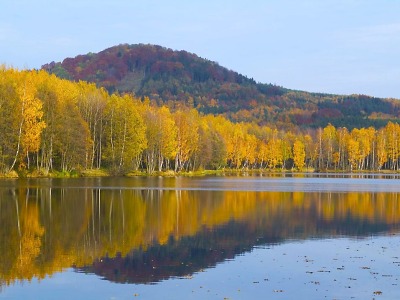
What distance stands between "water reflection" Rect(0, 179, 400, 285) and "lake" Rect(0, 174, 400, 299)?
5 cm

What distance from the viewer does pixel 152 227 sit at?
28.8 meters

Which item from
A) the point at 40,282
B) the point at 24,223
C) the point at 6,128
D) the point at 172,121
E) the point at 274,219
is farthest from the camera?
the point at 172,121

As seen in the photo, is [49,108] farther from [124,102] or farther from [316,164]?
[316,164]

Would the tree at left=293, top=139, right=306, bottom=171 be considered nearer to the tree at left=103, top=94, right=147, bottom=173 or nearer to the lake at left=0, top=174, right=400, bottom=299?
the tree at left=103, top=94, right=147, bottom=173

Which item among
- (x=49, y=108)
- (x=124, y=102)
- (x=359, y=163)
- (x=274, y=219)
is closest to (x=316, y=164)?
(x=359, y=163)

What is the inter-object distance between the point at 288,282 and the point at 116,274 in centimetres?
521

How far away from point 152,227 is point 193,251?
703 centimetres

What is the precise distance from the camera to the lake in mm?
16219

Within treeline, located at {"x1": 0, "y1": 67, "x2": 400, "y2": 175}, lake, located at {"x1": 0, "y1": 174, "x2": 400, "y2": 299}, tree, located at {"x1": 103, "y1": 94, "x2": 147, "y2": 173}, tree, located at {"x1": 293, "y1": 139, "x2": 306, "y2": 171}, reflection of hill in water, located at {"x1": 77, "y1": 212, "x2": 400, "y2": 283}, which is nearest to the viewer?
lake, located at {"x1": 0, "y1": 174, "x2": 400, "y2": 299}

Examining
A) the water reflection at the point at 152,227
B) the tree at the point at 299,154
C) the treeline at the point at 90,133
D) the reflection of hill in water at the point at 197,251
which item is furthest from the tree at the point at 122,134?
the tree at the point at 299,154

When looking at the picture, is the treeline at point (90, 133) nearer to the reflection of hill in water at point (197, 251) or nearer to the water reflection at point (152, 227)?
the water reflection at point (152, 227)

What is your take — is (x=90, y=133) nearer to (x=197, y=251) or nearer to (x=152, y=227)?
(x=152, y=227)

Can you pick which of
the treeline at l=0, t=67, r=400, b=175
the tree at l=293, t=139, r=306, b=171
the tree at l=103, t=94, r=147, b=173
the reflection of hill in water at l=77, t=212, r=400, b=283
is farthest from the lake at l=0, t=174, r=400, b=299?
the tree at l=293, t=139, r=306, b=171

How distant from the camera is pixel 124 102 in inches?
3784
